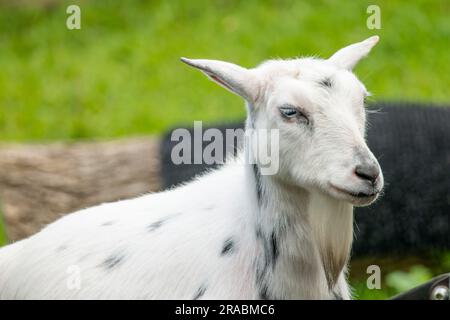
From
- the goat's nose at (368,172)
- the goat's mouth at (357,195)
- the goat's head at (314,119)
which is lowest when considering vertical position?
the goat's mouth at (357,195)

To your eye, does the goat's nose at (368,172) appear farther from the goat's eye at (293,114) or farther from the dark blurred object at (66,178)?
the dark blurred object at (66,178)

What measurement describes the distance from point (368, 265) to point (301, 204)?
9.10ft

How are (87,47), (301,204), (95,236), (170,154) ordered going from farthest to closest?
1. (87,47)
2. (170,154)
3. (95,236)
4. (301,204)

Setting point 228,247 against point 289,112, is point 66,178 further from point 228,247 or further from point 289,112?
point 289,112

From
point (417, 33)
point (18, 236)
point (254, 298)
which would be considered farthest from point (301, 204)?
point (417, 33)

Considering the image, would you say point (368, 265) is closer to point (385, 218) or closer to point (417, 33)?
point (385, 218)

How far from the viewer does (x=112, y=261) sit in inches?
167

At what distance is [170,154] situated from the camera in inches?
279

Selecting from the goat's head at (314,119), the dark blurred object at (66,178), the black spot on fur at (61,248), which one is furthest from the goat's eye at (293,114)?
the dark blurred object at (66,178)

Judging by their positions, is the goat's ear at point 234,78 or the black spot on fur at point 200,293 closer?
the goat's ear at point 234,78

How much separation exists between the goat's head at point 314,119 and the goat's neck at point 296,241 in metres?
0.12

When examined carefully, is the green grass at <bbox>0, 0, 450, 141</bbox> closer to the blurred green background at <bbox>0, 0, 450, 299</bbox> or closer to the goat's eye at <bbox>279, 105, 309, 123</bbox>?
the blurred green background at <bbox>0, 0, 450, 299</bbox>

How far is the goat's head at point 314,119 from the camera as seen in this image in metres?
3.68

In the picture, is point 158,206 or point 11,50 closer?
point 158,206
